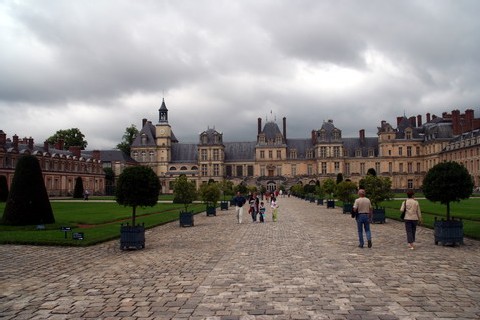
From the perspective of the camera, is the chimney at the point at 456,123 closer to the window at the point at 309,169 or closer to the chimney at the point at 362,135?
the chimney at the point at 362,135

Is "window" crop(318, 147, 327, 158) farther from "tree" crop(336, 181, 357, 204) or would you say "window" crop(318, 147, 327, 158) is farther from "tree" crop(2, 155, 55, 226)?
"tree" crop(2, 155, 55, 226)

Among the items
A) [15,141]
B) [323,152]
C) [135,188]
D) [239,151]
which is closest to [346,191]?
[135,188]

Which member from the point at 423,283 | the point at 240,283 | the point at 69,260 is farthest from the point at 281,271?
the point at 69,260

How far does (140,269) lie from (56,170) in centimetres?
5834

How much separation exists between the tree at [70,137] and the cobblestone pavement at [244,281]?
7211 cm

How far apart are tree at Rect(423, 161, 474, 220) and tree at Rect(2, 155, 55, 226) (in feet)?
50.7

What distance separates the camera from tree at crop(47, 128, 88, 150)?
80.4m

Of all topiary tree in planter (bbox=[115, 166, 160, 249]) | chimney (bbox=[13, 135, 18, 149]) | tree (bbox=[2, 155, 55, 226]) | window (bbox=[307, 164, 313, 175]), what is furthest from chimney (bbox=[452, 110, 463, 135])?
topiary tree in planter (bbox=[115, 166, 160, 249])

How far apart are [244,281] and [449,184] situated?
873 cm

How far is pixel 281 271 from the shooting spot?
8922mm

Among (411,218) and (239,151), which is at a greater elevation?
(239,151)

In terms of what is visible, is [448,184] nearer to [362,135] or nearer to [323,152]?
[323,152]

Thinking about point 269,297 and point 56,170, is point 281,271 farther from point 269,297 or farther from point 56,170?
point 56,170

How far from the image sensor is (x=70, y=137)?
3189 inches
